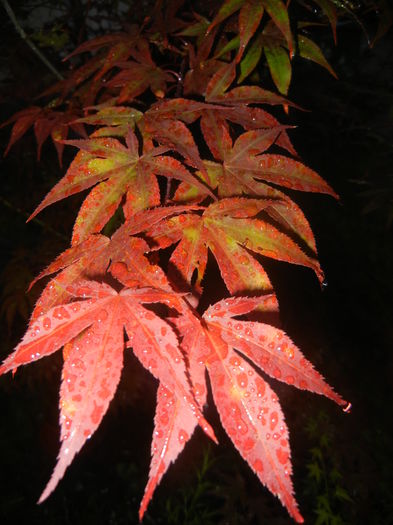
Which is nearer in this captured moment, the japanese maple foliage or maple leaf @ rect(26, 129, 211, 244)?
the japanese maple foliage

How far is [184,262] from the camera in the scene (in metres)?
0.62

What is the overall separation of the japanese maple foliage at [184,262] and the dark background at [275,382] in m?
0.89

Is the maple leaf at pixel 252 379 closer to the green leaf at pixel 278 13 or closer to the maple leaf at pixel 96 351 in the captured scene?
the maple leaf at pixel 96 351

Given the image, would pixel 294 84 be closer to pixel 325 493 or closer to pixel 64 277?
pixel 64 277

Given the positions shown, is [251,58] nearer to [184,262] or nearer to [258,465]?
[184,262]

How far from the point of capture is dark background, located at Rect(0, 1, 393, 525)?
1815mm

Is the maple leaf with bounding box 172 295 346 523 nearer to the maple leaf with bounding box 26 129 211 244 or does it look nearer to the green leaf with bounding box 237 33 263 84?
the maple leaf with bounding box 26 129 211 244

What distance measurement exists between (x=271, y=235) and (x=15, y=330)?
63.3 inches

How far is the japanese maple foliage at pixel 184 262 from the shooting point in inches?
17.2

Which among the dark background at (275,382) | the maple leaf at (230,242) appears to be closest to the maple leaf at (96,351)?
the maple leaf at (230,242)

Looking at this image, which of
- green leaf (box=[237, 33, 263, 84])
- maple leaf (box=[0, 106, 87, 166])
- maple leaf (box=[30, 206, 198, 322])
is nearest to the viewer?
maple leaf (box=[30, 206, 198, 322])

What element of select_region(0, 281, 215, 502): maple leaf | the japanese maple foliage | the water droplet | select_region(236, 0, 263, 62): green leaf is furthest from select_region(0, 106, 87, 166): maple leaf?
the water droplet

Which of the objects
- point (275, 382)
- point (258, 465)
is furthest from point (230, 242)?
point (275, 382)

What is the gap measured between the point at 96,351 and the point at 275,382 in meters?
2.19
